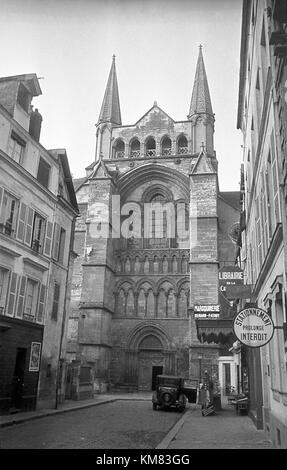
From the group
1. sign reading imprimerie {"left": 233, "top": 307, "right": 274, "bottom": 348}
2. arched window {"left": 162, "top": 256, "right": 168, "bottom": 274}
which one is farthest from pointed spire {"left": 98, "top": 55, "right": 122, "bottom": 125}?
sign reading imprimerie {"left": 233, "top": 307, "right": 274, "bottom": 348}

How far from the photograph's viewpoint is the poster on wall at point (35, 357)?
15.6 m

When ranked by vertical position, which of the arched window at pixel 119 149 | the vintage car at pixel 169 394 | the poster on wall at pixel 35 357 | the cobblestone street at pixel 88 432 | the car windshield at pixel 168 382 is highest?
the arched window at pixel 119 149

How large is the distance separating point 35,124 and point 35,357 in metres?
8.84

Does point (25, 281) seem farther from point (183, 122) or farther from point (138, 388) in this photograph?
point (183, 122)

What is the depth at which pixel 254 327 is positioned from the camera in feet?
22.4

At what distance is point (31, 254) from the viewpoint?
1588cm

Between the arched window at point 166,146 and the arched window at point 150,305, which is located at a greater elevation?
the arched window at point 166,146

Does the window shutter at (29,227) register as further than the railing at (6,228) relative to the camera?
Yes

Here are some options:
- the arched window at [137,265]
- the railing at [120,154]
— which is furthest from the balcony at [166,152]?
the arched window at [137,265]

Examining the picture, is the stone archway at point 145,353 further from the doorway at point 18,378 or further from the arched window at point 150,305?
the doorway at point 18,378

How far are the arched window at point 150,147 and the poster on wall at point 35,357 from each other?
73.6 ft

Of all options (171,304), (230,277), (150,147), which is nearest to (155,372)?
(171,304)

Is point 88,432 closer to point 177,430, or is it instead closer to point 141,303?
point 177,430
